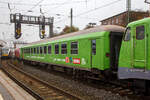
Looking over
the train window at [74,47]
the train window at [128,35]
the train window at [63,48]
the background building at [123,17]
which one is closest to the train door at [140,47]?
the train window at [128,35]

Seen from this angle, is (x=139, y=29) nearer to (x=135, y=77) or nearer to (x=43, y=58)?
(x=135, y=77)

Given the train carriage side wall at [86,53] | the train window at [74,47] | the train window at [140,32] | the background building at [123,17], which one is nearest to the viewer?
the train window at [140,32]

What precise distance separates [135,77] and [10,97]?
17.3 ft

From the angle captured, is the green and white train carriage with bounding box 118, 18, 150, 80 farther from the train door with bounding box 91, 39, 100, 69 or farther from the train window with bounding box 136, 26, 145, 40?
the train door with bounding box 91, 39, 100, 69

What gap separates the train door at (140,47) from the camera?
5.86m

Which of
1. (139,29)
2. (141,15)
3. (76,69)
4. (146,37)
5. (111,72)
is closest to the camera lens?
(146,37)

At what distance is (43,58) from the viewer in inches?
671

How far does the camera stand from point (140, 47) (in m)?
6.06

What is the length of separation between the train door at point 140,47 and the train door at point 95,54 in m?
2.65

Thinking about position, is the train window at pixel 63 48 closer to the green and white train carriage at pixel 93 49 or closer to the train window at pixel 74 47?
the green and white train carriage at pixel 93 49

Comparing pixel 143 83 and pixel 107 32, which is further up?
pixel 107 32

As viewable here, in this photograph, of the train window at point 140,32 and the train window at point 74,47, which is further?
the train window at point 74,47

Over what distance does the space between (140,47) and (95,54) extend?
3211 mm

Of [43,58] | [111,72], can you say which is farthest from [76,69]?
[43,58]
